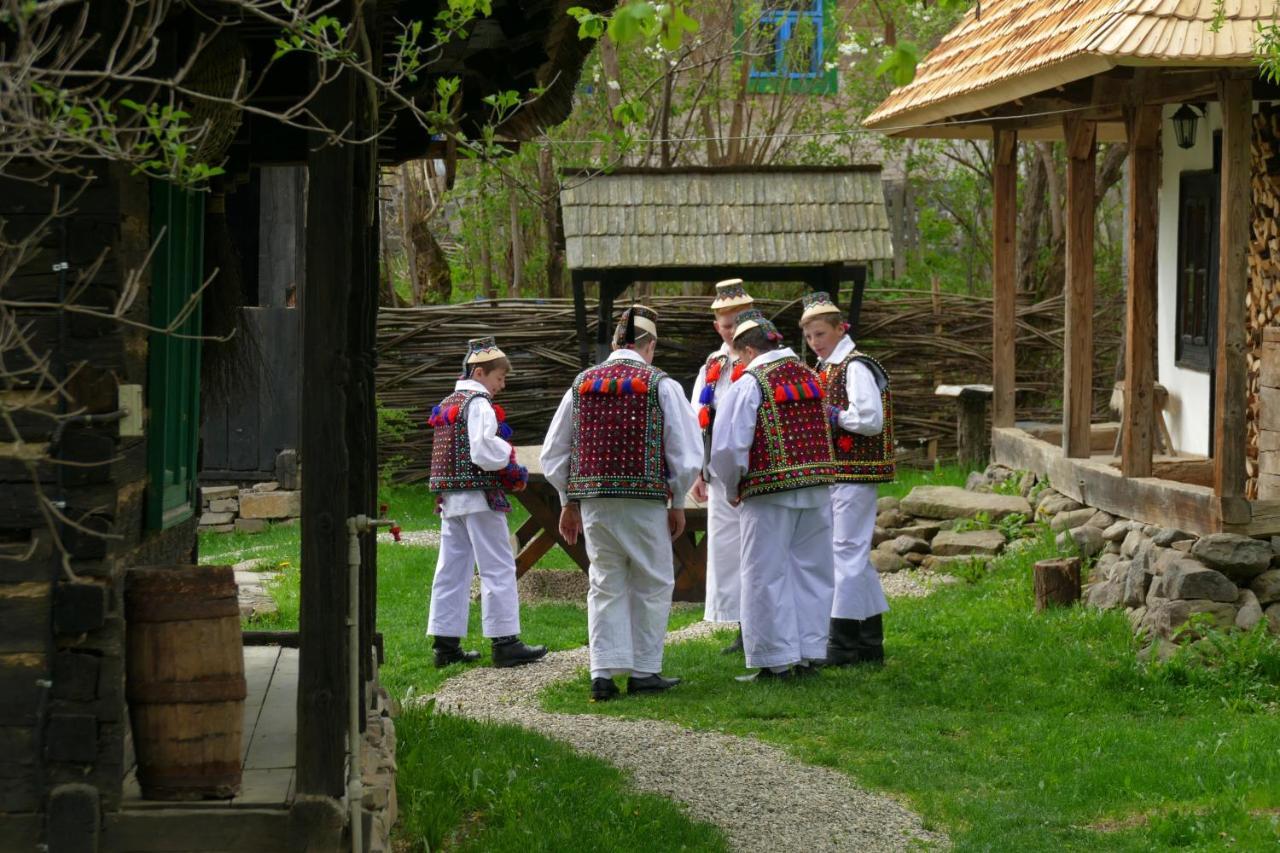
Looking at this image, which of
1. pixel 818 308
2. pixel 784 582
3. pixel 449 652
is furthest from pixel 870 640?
pixel 449 652

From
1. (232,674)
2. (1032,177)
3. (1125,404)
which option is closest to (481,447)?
(1125,404)

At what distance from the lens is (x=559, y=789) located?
6410mm

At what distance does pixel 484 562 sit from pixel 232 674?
16.3 feet

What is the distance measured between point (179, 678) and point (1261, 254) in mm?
8287

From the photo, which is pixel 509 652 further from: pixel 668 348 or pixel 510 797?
pixel 668 348

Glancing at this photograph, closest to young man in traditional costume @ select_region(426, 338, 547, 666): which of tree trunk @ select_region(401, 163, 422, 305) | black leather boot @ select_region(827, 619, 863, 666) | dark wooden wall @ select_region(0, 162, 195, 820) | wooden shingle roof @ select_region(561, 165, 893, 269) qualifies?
black leather boot @ select_region(827, 619, 863, 666)

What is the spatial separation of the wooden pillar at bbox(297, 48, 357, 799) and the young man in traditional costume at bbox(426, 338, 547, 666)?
4.73 meters

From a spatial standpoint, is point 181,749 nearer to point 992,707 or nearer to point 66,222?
point 66,222

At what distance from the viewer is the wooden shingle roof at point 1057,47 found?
8.54 m

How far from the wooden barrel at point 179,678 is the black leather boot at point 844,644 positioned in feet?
16.1

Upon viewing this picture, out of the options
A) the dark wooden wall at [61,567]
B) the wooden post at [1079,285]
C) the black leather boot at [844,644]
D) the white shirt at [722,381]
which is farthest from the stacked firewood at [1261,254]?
the dark wooden wall at [61,567]

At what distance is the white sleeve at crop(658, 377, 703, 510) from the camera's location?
28.0ft

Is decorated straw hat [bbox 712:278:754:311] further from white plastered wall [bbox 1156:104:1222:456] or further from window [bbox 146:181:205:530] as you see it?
window [bbox 146:181:205:530]

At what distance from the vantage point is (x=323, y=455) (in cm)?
472
